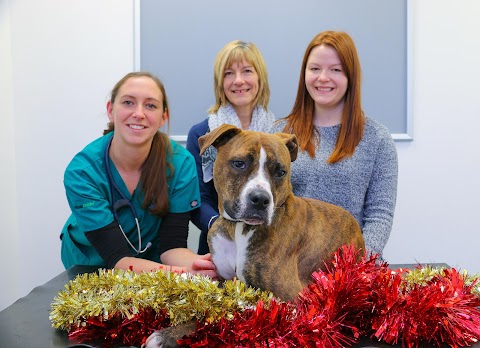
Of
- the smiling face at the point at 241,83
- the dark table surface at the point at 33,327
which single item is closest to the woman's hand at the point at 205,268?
the dark table surface at the point at 33,327

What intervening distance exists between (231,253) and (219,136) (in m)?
0.33

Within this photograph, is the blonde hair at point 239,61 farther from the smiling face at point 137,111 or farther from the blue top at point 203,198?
the smiling face at point 137,111

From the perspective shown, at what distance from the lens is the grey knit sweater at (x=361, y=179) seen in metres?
1.75

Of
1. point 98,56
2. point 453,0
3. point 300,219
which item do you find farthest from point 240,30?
point 300,219

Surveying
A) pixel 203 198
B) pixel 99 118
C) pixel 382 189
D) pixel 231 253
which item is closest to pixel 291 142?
pixel 231 253

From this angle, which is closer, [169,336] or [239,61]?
[169,336]

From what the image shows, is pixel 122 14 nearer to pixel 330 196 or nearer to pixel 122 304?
pixel 330 196

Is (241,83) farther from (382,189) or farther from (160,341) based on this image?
(160,341)

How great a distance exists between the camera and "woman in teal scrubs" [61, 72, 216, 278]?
177cm

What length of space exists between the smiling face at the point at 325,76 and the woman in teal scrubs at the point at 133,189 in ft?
2.11

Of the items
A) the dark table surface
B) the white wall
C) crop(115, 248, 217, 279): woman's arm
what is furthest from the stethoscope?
the white wall

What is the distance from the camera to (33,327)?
1.19m

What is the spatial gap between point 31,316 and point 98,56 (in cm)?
211

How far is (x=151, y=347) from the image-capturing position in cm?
101
